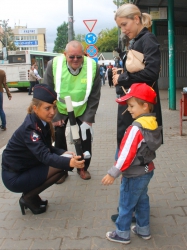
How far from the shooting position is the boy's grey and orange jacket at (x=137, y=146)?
2793 mm

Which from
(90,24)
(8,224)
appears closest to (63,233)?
(8,224)

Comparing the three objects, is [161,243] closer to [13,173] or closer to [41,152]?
[41,152]

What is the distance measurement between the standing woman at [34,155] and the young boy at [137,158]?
0.67 meters

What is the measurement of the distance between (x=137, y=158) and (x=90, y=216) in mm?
1157

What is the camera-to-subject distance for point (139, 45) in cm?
323

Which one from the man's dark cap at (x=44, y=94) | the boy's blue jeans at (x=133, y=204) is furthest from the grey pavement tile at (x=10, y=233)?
the man's dark cap at (x=44, y=94)

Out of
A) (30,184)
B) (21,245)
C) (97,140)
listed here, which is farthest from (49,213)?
(97,140)

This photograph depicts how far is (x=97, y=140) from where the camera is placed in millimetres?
7570

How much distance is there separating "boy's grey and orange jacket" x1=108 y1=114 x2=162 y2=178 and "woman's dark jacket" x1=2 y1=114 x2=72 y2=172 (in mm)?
651

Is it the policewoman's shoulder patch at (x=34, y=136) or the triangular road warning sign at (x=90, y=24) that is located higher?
the triangular road warning sign at (x=90, y=24)

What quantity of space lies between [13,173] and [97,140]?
13.2ft

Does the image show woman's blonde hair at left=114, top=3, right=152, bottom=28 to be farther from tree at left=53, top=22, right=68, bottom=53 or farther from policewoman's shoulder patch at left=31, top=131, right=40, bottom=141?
tree at left=53, top=22, right=68, bottom=53

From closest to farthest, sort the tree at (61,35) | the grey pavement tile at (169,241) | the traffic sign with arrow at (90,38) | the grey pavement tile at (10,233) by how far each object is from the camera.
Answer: the grey pavement tile at (169,241)
the grey pavement tile at (10,233)
the traffic sign with arrow at (90,38)
the tree at (61,35)

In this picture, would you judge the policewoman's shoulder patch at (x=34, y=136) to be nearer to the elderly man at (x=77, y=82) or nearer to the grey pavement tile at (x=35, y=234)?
the grey pavement tile at (x=35, y=234)
